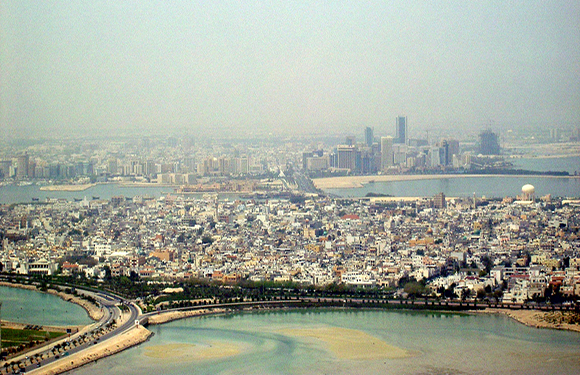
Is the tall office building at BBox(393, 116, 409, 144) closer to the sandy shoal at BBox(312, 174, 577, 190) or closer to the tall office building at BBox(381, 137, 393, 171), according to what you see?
the tall office building at BBox(381, 137, 393, 171)

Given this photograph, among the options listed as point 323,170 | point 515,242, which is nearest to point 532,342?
point 515,242

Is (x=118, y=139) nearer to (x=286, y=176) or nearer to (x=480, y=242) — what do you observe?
(x=286, y=176)

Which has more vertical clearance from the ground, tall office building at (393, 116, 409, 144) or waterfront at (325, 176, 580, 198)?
tall office building at (393, 116, 409, 144)

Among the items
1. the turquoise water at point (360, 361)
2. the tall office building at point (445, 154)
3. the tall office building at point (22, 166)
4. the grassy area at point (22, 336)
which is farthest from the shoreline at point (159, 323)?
the tall office building at point (445, 154)

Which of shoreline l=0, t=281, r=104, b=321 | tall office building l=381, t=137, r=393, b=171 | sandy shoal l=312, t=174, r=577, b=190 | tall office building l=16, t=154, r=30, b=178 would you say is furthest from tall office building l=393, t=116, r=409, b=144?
shoreline l=0, t=281, r=104, b=321

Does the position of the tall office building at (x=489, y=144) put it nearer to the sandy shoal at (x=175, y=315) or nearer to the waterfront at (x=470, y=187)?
the waterfront at (x=470, y=187)

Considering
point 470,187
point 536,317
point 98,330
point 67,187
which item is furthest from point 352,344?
point 470,187

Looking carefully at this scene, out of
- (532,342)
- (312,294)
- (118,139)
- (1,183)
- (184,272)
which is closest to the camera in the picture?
(532,342)

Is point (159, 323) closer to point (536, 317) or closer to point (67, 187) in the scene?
point (536, 317)
